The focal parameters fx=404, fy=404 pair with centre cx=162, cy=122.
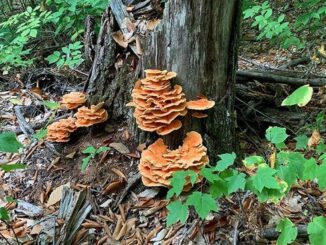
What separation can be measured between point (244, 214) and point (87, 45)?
2.60m

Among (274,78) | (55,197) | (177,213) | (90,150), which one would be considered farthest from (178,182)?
(274,78)

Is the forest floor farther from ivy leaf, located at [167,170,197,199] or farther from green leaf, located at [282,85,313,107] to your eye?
green leaf, located at [282,85,313,107]

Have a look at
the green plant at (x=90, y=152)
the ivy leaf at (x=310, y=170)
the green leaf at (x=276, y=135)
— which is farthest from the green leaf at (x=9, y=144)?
the ivy leaf at (x=310, y=170)

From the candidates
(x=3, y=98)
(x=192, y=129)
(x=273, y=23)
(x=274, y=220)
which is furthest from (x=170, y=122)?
(x=3, y=98)

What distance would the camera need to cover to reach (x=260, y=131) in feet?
13.3

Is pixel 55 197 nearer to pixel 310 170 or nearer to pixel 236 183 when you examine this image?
pixel 236 183

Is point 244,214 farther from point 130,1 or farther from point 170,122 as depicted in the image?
point 130,1

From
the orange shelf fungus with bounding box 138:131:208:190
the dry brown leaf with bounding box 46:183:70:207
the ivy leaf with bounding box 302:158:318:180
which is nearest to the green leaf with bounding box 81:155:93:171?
the dry brown leaf with bounding box 46:183:70:207

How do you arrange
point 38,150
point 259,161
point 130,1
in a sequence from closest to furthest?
1. point 259,161
2. point 130,1
3. point 38,150

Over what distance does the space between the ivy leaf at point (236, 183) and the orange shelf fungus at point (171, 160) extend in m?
0.58

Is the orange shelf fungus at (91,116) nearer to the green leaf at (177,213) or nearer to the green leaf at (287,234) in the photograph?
the green leaf at (177,213)

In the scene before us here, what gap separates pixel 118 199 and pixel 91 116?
0.84 m

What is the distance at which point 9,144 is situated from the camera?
2.31 metres

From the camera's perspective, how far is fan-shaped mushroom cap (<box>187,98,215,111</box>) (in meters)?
3.10
